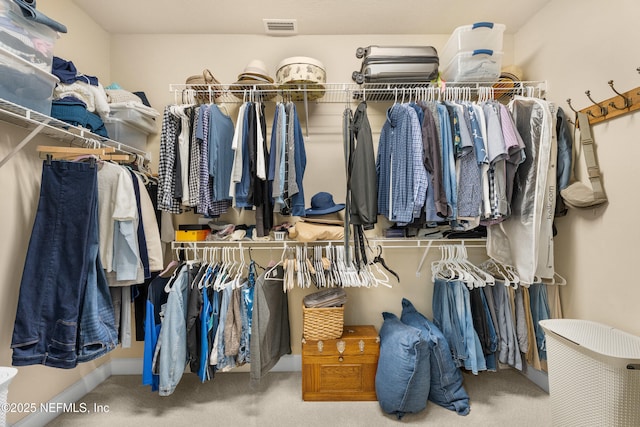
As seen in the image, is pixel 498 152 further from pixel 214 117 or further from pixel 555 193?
pixel 214 117

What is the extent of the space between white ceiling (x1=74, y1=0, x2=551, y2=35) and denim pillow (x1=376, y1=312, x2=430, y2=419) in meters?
2.28

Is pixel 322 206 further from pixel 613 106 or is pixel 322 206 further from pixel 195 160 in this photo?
pixel 613 106

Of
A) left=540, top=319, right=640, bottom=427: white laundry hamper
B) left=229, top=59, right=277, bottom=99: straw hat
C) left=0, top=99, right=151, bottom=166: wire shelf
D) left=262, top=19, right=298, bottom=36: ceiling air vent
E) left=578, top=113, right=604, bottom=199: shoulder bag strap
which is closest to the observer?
left=540, top=319, right=640, bottom=427: white laundry hamper

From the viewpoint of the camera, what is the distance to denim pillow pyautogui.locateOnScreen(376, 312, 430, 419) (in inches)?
62.1

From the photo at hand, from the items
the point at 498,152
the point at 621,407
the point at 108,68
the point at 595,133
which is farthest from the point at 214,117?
the point at 621,407

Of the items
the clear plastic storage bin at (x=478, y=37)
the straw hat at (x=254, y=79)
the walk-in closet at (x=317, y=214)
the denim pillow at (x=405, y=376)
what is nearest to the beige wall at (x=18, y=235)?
the walk-in closet at (x=317, y=214)

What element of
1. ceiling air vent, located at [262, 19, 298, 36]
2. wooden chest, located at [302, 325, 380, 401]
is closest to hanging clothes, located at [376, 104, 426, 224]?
wooden chest, located at [302, 325, 380, 401]

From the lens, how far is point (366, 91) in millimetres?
1960

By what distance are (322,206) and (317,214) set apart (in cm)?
9

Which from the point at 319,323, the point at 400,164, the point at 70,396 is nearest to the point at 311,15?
the point at 400,164

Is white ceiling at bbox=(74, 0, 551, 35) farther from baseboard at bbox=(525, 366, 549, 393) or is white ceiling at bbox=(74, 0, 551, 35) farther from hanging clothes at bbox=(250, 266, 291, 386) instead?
baseboard at bbox=(525, 366, 549, 393)

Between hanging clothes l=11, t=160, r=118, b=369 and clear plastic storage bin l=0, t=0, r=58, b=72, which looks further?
hanging clothes l=11, t=160, r=118, b=369

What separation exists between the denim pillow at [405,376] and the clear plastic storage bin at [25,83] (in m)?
2.36

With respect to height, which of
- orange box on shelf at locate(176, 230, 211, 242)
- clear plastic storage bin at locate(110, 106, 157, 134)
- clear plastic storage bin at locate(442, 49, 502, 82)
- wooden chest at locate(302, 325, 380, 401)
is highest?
clear plastic storage bin at locate(442, 49, 502, 82)
